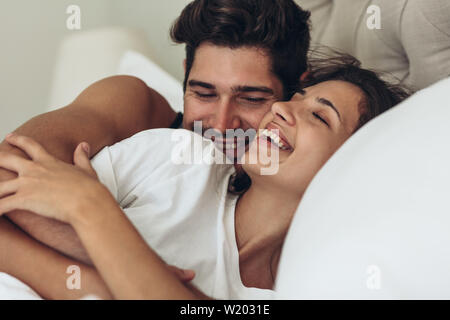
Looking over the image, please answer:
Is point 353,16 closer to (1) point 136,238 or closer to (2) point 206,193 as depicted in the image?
(2) point 206,193

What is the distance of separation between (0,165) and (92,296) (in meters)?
0.29

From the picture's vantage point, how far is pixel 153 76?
144 centimetres

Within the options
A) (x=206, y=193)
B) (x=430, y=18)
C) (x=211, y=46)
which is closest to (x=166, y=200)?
(x=206, y=193)

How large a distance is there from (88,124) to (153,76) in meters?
0.52

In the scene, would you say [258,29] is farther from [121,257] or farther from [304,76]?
[121,257]

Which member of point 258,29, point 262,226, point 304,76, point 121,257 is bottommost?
point 262,226

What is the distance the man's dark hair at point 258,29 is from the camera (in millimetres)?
1067

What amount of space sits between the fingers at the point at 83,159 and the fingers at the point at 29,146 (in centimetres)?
6

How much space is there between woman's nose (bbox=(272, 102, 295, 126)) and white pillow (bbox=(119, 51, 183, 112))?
1.93 ft

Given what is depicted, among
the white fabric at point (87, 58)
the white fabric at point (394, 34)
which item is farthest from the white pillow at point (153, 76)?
the white fabric at point (394, 34)

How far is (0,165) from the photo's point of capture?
0.76 meters

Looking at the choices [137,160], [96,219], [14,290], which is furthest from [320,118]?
[14,290]
